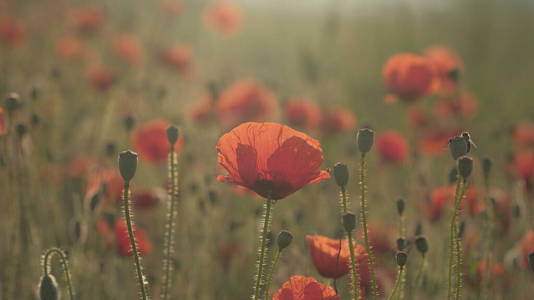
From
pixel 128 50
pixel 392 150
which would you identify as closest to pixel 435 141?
pixel 392 150

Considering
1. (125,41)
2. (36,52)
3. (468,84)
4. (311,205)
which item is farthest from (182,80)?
(468,84)

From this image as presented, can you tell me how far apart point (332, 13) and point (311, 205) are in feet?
4.98

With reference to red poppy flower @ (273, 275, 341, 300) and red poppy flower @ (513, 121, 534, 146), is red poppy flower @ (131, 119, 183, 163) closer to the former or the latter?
red poppy flower @ (273, 275, 341, 300)

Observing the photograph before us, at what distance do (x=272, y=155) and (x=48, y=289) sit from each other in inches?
24.2

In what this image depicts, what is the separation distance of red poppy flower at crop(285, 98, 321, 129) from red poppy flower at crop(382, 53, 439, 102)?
2.93ft

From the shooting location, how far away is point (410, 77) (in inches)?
106

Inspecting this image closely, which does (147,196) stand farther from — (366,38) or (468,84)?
(366,38)

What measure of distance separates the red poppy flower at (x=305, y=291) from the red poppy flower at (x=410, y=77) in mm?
1778

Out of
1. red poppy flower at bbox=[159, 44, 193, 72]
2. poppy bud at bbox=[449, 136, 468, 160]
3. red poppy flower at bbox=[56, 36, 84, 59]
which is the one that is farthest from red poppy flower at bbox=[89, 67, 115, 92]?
poppy bud at bbox=[449, 136, 468, 160]

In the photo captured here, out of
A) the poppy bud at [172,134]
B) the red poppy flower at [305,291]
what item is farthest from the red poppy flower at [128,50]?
the red poppy flower at [305,291]

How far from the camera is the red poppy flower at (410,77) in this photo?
105 inches

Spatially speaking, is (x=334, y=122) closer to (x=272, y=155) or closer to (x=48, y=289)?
(x=272, y=155)

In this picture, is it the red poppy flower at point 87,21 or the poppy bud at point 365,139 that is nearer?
the poppy bud at point 365,139

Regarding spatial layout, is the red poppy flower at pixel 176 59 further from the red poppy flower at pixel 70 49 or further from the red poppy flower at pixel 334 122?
the red poppy flower at pixel 334 122
